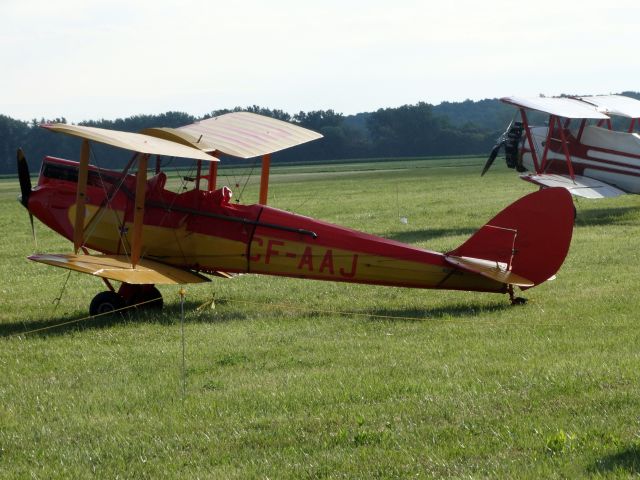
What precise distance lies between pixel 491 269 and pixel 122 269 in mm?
3752

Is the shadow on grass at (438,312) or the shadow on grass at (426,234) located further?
the shadow on grass at (426,234)

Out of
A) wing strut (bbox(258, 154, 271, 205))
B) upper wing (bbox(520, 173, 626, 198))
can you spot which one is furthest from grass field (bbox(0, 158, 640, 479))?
upper wing (bbox(520, 173, 626, 198))

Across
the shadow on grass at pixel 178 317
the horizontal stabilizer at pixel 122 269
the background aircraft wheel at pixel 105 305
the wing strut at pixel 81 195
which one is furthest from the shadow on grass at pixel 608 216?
the wing strut at pixel 81 195

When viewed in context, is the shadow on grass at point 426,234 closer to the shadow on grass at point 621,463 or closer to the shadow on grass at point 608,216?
the shadow on grass at point 608,216

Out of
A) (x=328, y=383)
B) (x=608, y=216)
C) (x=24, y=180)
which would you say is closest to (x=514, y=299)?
(x=328, y=383)

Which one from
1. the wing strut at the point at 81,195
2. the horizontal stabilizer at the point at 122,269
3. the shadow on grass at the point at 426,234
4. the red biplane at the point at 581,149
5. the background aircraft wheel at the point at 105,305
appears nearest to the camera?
the horizontal stabilizer at the point at 122,269

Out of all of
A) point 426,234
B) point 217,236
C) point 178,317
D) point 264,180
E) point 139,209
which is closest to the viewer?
point 139,209

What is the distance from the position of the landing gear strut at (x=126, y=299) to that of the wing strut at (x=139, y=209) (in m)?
0.62

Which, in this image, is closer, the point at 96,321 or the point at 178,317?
the point at 96,321

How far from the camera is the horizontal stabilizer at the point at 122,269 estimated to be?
33.2 ft

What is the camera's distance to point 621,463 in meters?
5.50

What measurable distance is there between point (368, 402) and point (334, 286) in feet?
19.4

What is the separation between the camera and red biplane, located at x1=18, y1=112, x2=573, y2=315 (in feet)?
34.1

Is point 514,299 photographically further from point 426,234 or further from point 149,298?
point 426,234
